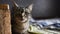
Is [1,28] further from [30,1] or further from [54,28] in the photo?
[30,1]

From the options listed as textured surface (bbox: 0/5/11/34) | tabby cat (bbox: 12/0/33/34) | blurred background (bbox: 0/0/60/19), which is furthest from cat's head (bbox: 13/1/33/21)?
blurred background (bbox: 0/0/60/19)

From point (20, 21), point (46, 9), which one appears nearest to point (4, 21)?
point (20, 21)

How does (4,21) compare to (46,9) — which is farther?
(46,9)

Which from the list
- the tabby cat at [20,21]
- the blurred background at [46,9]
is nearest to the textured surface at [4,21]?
the tabby cat at [20,21]

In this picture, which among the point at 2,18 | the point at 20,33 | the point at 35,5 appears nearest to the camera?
the point at 2,18

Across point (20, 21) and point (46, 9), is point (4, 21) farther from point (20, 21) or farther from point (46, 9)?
point (46, 9)

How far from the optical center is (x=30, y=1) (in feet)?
5.16

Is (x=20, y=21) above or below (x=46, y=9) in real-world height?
below

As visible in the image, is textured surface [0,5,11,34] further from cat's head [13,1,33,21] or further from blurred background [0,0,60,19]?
blurred background [0,0,60,19]

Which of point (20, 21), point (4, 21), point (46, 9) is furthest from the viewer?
point (46, 9)

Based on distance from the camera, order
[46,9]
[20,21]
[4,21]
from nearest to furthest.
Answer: [4,21] < [20,21] < [46,9]

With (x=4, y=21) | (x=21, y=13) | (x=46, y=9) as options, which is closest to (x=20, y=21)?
(x=21, y=13)

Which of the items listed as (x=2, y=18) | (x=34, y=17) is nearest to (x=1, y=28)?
(x=2, y=18)

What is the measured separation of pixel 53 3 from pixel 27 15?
0.70m
